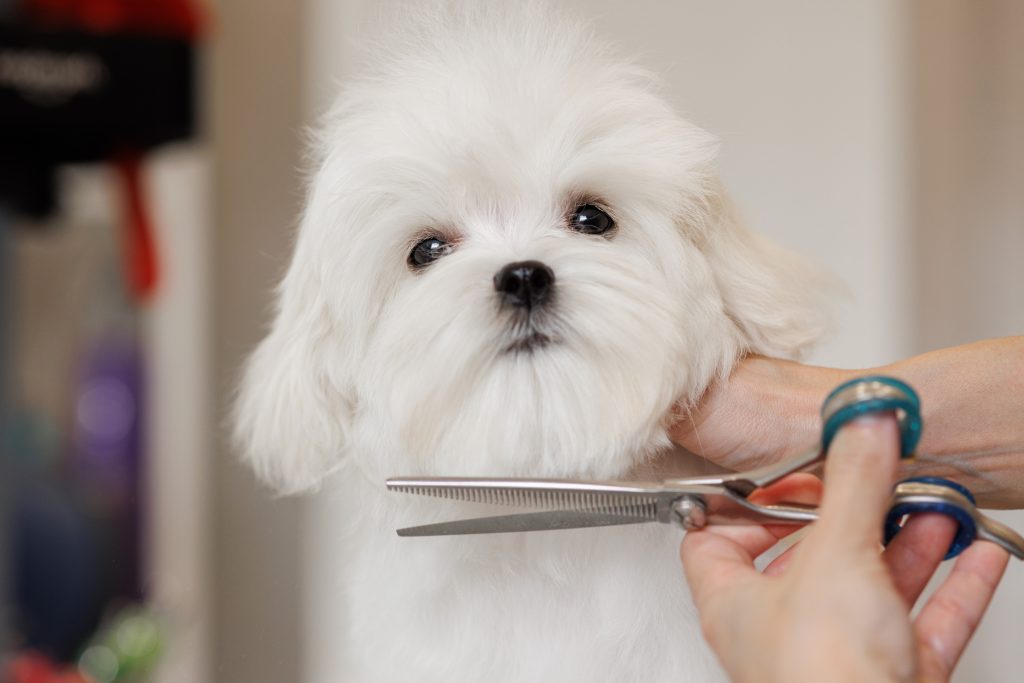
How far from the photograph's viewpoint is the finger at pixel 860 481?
574mm

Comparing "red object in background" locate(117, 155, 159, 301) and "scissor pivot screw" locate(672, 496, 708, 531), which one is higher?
"scissor pivot screw" locate(672, 496, 708, 531)

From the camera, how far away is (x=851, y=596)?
1.78ft

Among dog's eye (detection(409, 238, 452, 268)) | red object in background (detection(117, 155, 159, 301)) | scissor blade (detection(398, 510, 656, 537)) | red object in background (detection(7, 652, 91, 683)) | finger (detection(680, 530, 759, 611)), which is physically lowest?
red object in background (detection(7, 652, 91, 683))

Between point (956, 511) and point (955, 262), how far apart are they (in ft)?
4.12

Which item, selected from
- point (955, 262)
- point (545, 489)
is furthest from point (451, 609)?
point (955, 262)

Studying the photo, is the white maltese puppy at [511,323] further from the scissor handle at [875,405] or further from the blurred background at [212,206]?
the blurred background at [212,206]

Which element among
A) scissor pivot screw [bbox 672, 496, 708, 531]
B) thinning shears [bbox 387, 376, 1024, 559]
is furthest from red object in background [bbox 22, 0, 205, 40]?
scissor pivot screw [bbox 672, 496, 708, 531]

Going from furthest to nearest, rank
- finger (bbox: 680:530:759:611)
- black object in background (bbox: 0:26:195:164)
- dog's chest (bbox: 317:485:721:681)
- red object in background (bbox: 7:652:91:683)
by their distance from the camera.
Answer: black object in background (bbox: 0:26:195:164) < red object in background (bbox: 7:652:91:683) < dog's chest (bbox: 317:485:721:681) < finger (bbox: 680:530:759:611)

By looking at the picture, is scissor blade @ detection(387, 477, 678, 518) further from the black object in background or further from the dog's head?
the black object in background

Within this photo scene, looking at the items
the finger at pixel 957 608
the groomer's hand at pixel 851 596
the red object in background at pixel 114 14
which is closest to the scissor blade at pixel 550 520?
the groomer's hand at pixel 851 596

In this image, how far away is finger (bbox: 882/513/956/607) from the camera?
72cm

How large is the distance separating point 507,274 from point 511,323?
42mm

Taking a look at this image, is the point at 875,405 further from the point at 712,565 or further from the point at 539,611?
the point at 539,611

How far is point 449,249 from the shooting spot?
1000 millimetres
